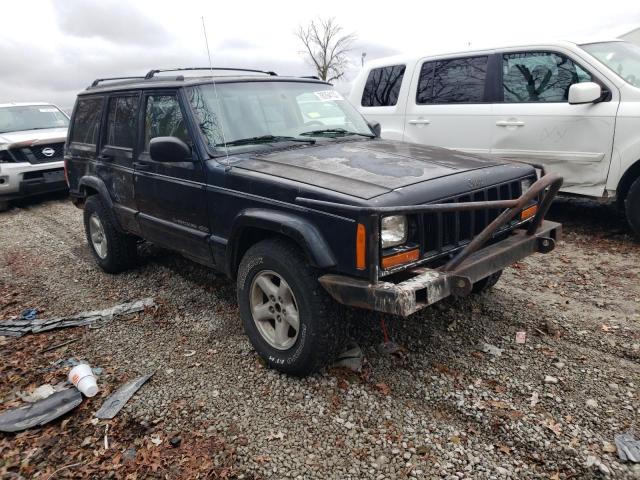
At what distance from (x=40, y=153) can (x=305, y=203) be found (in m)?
8.29

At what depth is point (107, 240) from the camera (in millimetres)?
4988

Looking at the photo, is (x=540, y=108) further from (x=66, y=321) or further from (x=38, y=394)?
(x=38, y=394)

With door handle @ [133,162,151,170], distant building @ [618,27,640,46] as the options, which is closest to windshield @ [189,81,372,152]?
door handle @ [133,162,151,170]

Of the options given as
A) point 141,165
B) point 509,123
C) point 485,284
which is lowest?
point 485,284

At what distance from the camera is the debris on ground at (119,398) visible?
2.91 m

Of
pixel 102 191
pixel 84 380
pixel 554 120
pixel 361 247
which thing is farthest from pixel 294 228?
pixel 554 120

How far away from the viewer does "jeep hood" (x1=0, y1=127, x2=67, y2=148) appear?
8891 millimetres

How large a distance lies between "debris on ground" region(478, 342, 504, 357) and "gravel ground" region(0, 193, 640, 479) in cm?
2

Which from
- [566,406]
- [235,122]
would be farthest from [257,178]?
[566,406]

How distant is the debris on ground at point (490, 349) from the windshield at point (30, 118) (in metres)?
9.93

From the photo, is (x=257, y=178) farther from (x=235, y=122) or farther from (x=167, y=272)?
(x=167, y=272)

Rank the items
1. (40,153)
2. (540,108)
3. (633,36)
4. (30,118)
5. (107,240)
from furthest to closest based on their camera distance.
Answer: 1. (633,36)
2. (30,118)
3. (40,153)
4. (540,108)
5. (107,240)

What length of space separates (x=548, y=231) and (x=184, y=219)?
2.63 m

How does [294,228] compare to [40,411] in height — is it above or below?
above
